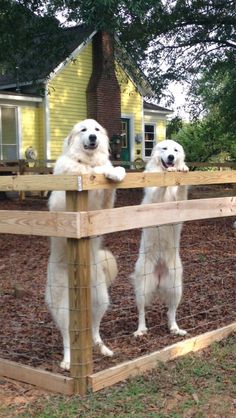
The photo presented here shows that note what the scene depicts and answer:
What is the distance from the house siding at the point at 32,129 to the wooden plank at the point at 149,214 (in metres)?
16.0

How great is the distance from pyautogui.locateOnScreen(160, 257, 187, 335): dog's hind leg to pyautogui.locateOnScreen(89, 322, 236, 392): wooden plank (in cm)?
36

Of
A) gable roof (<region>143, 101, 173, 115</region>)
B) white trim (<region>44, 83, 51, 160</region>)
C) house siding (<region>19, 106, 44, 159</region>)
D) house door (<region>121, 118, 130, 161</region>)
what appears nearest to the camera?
house siding (<region>19, 106, 44, 159</region>)

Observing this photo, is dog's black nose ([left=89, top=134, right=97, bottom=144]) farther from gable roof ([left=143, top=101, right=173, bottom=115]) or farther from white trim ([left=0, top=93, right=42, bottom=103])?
gable roof ([left=143, top=101, right=173, bottom=115])

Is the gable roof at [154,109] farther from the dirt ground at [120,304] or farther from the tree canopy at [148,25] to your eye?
the dirt ground at [120,304]

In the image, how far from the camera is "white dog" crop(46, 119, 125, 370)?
4262 mm

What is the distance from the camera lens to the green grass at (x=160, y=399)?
137 inches

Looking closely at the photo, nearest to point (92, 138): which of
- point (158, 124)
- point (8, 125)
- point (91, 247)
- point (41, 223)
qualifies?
point (91, 247)

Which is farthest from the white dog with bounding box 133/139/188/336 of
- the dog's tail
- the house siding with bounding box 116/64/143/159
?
the house siding with bounding box 116/64/143/159

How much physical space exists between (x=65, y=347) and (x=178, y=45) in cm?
1217

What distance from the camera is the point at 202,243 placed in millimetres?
9297

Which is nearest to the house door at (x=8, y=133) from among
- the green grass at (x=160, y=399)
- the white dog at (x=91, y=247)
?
the white dog at (x=91, y=247)

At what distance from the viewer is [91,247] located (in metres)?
4.42

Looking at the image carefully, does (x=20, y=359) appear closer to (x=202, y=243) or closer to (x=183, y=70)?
(x=202, y=243)

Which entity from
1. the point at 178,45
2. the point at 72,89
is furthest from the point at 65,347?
the point at 72,89
